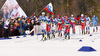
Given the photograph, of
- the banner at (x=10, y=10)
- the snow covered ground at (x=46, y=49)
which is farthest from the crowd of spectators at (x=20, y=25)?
the snow covered ground at (x=46, y=49)

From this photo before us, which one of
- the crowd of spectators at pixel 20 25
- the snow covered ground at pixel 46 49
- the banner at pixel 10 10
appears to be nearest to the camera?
the snow covered ground at pixel 46 49

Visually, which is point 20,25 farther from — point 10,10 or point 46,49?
point 46,49

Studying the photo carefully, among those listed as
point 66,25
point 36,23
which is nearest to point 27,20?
point 36,23

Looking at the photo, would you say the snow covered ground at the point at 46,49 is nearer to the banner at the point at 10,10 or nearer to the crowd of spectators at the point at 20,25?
the banner at the point at 10,10

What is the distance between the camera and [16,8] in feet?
83.0

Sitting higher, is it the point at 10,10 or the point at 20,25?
the point at 10,10

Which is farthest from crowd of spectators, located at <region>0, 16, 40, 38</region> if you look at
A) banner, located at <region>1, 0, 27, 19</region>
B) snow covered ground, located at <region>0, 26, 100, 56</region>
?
snow covered ground, located at <region>0, 26, 100, 56</region>

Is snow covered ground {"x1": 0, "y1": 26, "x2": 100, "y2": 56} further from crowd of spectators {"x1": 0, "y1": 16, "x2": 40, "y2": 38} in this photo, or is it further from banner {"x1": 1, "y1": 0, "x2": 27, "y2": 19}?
crowd of spectators {"x1": 0, "y1": 16, "x2": 40, "y2": 38}

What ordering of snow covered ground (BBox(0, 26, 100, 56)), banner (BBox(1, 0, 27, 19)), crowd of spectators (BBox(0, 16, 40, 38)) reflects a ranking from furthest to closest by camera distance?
crowd of spectators (BBox(0, 16, 40, 38)) < banner (BBox(1, 0, 27, 19)) < snow covered ground (BBox(0, 26, 100, 56))

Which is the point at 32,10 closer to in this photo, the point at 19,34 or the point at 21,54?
the point at 19,34

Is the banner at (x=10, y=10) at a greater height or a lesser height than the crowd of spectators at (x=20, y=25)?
greater

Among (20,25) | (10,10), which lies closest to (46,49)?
(10,10)

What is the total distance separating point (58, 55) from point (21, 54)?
1470 millimetres

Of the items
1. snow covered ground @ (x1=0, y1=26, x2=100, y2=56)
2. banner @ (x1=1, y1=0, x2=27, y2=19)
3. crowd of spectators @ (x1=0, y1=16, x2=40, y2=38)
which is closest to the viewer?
snow covered ground @ (x1=0, y1=26, x2=100, y2=56)
